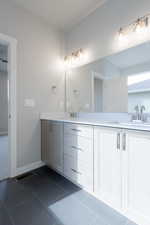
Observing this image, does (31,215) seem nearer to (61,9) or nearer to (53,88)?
(53,88)

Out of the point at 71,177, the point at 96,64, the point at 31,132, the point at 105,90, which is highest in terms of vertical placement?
the point at 96,64

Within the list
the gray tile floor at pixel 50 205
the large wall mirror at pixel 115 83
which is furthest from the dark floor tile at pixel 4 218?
the large wall mirror at pixel 115 83

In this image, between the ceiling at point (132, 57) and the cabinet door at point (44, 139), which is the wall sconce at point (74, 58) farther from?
the cabinet door at point (44, 139)

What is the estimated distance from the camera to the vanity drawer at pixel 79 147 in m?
1.63

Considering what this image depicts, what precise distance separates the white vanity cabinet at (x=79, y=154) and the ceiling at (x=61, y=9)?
1.90 meters

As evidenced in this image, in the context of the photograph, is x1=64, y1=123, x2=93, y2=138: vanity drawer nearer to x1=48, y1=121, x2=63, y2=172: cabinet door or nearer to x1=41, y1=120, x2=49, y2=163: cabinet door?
x1=48, y1=121, x2=63, y2=172: cabinet door

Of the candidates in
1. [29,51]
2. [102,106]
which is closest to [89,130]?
[102,106]

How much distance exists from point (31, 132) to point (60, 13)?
212 centimetres

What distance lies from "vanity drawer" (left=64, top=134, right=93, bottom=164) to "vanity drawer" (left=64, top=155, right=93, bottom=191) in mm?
68

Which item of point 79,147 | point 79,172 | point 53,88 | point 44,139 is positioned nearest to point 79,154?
point 79,147

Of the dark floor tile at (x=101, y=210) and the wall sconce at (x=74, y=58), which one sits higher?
the wall sconce at (x=74, y=58)

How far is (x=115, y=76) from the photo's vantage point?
207 cm

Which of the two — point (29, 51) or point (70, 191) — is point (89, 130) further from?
point (29, 51)

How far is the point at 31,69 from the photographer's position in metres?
2.35
